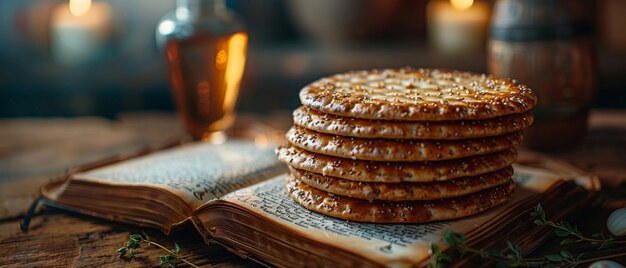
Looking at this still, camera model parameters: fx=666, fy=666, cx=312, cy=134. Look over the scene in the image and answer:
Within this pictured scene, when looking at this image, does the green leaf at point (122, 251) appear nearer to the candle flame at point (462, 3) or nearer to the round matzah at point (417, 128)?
the round matzah at point (417, 128)

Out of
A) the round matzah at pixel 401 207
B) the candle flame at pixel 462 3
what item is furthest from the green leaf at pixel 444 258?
the candle flame at pixel 462 3

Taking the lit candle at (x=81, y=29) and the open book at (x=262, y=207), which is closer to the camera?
the open book at (x=262, y=207)

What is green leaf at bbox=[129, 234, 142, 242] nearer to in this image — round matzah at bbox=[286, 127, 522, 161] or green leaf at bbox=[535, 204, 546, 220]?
round matzah at bbox=[286, 127, 522, 161]

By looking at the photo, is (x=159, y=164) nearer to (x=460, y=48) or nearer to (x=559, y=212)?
(x=559, y=212)

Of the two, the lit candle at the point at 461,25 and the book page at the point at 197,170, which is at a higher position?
the lit candle at the point at 461,25

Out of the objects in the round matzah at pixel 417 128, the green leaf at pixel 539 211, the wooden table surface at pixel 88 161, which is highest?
the round matzah at pixel 417 128

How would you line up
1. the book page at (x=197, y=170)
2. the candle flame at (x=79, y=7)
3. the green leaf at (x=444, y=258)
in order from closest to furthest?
the green leaf at (x=444, y=258), the book page at (x=197, y=170), the candle flame at (x=79, y=7)

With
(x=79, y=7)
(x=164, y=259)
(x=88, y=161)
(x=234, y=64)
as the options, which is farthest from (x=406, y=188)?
(x=79, y=7)
